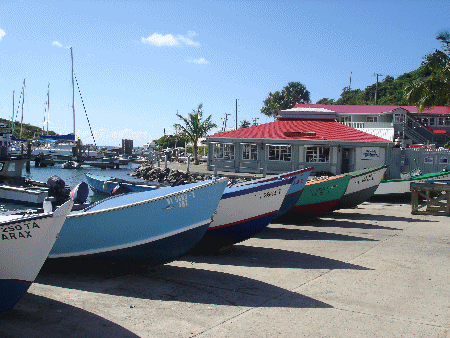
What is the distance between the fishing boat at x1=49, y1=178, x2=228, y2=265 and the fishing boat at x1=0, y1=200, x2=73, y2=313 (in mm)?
1859

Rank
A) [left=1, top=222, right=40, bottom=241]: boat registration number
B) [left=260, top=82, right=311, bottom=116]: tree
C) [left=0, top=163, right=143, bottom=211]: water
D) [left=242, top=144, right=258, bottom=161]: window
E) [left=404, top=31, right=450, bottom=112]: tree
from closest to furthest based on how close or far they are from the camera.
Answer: [left=1, top=222, right=40, bottom=241]: boat registration number
[left=404, top=31, right=450, bottom=112]: tree
[left=242, top=144, right=258, bottom=161]: window
[left=0, top=163, right=143, bottom=211]: water
[left=260, top=82, right=311, bottom=116]: tree

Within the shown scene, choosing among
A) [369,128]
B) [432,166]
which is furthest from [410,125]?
[432,166]

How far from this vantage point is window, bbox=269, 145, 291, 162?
31.1m

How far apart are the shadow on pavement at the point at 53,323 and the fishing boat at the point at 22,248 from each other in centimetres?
30

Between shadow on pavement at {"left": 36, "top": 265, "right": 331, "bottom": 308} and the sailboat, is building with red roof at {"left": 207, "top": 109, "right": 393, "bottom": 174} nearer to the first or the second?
shadow on pavement at {"left": 36, "top": 265, "right": 331, "bottom": 308}

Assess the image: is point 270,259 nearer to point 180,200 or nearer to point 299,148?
point 180,200

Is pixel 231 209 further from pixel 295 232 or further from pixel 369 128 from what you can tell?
pixel 369 128

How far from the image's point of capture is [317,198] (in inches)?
586

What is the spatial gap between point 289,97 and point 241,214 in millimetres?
65320

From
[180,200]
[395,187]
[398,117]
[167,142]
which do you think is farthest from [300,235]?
[167,142]

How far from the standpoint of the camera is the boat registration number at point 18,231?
584 centimetres

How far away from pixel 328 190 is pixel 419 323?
29.7ft

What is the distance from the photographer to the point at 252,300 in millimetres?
7066

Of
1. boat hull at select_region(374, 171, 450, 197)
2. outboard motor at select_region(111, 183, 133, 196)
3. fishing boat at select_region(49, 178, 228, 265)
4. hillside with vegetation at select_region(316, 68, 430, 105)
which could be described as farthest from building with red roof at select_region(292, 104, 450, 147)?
fishing boat at select_region(49, 178, 228, 265)
